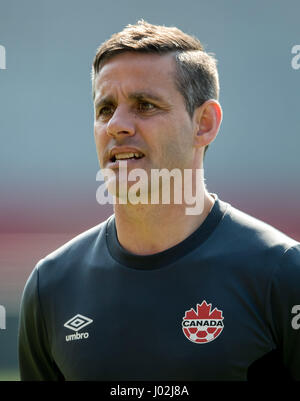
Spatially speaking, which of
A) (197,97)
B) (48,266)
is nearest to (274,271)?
(197,97)

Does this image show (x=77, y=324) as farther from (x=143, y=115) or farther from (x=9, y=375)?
(x=9, y=375)

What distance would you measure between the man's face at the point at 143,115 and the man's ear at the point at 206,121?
0.05 meters

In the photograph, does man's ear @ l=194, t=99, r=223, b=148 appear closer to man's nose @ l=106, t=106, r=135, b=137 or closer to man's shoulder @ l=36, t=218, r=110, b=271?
Result: man's nose @ l=106, t=106, r=135, b=137

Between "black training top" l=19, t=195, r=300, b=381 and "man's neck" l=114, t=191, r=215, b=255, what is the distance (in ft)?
0.10

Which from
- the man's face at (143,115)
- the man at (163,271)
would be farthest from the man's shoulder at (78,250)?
the man's face at (143,115)

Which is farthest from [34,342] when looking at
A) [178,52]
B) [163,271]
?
[178,52]

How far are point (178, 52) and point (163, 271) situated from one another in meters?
0.66

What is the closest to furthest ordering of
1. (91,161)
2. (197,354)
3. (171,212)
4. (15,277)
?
1. (197,354)
2. (171,212)
3. (15,277)
4. (91,161)

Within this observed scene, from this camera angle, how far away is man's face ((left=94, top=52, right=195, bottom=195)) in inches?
61.9

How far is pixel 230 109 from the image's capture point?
5434mm

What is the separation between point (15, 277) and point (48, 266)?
3456mm

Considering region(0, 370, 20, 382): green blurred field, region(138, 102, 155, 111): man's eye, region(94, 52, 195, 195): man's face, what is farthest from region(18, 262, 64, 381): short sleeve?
region(0, 370, 20, 382): green blurred field

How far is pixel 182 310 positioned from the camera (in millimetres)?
1559

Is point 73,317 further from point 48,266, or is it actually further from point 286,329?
point 286,329
